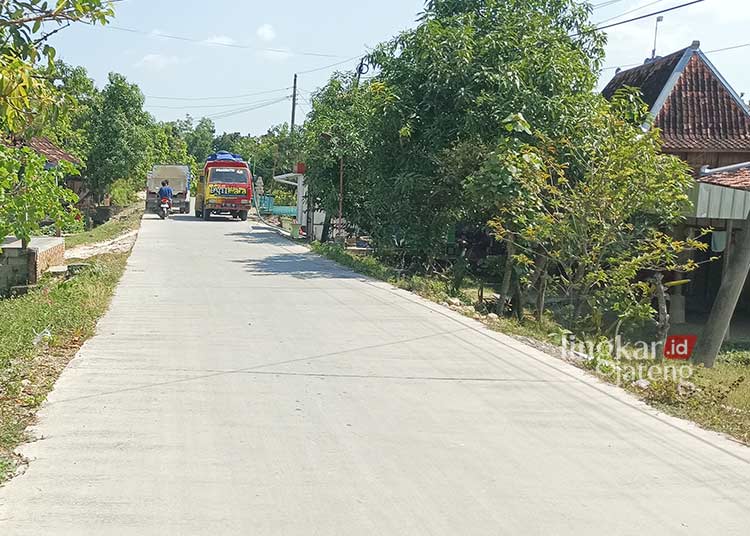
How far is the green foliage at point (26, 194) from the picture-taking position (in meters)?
7.11

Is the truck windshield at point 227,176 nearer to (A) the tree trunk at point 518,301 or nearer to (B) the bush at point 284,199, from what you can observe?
(B) the bush at point 284,199

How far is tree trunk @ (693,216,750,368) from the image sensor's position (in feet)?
40.4

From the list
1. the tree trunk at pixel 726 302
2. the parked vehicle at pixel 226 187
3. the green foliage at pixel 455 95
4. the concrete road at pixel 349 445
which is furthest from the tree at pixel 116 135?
the tree trunk at pixel 726 302

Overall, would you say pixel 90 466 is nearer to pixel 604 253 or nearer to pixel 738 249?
pixel 604 253

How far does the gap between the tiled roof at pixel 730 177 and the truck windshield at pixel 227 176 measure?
71.8ft

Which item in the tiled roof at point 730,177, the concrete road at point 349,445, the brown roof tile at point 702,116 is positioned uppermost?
the brown roof tile at point 702,116

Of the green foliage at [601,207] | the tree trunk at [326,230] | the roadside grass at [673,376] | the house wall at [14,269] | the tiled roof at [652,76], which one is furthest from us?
the tree trunk at [326,230]

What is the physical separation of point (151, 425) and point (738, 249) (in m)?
9.95

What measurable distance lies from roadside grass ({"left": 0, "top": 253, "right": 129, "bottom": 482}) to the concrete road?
17 cm

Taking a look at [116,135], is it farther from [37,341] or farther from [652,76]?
[37,341]

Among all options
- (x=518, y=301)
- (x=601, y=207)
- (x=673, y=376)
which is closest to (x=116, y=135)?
(x=518, y=301)

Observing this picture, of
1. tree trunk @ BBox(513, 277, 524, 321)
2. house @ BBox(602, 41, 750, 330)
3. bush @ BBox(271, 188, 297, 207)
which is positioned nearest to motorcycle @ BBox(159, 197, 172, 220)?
bush @ BBox(271, 188, 297, 207)

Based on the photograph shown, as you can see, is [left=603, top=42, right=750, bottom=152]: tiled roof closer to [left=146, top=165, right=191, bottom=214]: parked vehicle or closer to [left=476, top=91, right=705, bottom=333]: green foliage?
[left=476, top=91, right=705, bottom=333]: green foliage

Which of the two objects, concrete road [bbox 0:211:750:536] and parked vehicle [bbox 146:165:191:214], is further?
parked vehicle [bbox 146:165:191:214]
